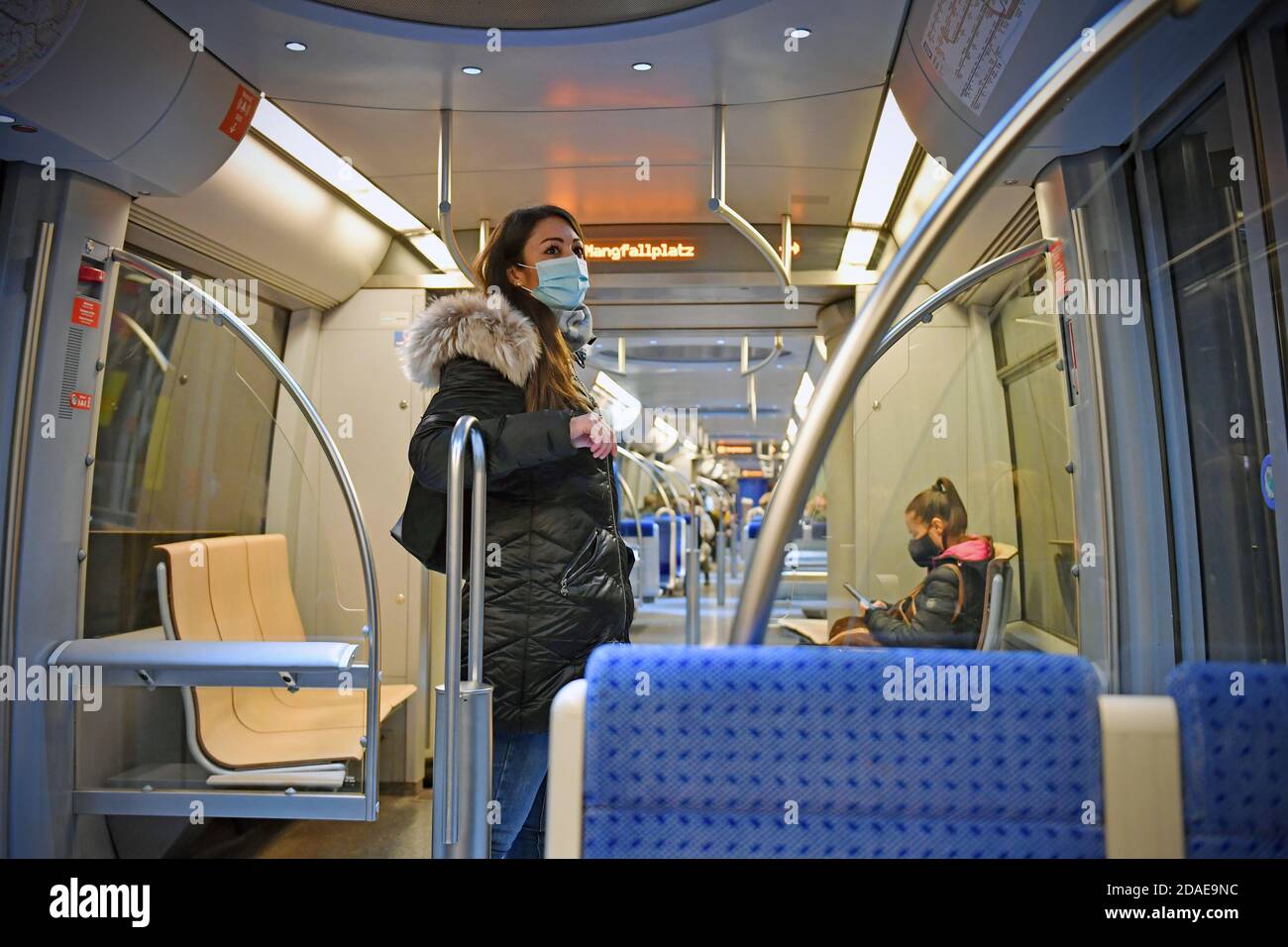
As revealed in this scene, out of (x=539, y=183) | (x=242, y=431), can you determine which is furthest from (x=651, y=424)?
(x=242, y=431)

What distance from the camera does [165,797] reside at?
2.64m

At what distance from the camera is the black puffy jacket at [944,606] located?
2260mm

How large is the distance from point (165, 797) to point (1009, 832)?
236cm

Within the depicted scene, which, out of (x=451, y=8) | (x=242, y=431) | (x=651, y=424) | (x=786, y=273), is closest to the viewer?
(x=451, y=8)

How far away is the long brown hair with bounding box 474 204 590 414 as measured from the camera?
1921 millimetres

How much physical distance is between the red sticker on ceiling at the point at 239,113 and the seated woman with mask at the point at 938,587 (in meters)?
2.33

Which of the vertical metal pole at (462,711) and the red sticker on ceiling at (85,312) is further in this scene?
the red sticker on ceiling at (85,312)

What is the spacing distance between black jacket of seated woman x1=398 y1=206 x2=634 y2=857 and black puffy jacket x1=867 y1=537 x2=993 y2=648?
0.82 m

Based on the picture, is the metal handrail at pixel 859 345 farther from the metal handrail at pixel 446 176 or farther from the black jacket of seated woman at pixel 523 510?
the metal handrail at pixel 446 176

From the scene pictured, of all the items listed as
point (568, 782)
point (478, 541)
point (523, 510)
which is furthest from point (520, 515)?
point (568, 782)

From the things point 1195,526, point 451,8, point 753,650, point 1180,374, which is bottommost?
point 753,650

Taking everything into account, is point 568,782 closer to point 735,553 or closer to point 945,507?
point 945,507

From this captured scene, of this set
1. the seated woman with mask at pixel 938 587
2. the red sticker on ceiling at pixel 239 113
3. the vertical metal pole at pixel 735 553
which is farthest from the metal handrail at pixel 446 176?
the vertical metal pole at pixel 735 553
